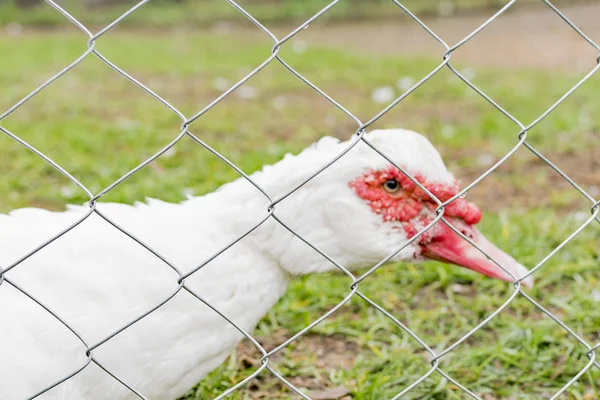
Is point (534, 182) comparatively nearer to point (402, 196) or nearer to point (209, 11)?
point (402, 196)

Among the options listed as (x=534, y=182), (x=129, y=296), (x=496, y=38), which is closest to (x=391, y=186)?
(x=129, y=296)

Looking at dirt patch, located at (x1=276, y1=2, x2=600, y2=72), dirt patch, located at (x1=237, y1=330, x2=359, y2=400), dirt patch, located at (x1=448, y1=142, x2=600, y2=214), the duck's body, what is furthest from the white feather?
dirt patch, located at (x1=276, y1=2, x2=600, y2=72)

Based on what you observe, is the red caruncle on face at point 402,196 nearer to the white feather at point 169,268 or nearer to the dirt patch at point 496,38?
the white feather at point 169,268

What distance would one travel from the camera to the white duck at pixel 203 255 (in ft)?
5.62

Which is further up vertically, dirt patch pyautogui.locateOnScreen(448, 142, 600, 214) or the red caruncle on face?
the red caruncle on face

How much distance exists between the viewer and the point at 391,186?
192 centimetres

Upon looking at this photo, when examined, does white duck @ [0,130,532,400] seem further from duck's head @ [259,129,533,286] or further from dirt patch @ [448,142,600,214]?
dirt patch @ [448,142,600,214]

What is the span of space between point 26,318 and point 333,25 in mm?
8146

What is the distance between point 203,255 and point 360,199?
0.38 meters

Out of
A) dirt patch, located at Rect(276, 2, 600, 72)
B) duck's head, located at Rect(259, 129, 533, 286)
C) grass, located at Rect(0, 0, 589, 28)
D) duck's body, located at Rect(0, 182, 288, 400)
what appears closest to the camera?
duck's body, located at Rect(0, 182, 288, 400)

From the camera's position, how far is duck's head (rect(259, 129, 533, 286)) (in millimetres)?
1890

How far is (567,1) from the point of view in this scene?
9922 mm

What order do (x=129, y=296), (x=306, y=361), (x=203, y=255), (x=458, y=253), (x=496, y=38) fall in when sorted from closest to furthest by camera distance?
(x=129, y=296), (x=203, y=255), (x=458, y=253), (x=306, y=361), (x=496, y=38)

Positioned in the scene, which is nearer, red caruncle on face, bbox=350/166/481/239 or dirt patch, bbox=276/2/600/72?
red caruncle on face, bbox=350/166/481/239
